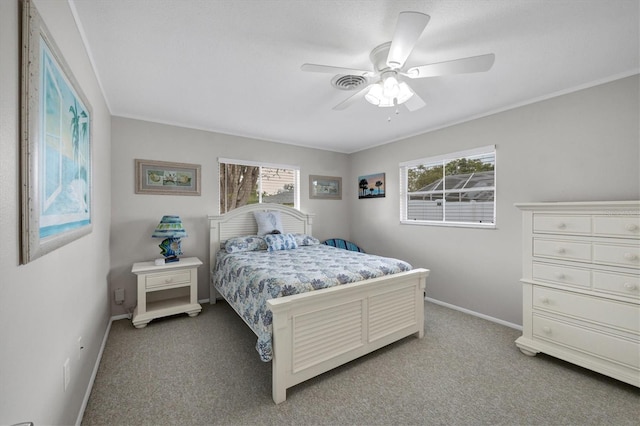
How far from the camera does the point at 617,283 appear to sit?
1973 millimetres

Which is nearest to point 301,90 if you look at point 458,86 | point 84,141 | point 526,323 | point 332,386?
point 458,86

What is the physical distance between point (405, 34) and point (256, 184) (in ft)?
10.3

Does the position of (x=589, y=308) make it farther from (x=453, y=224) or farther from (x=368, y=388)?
(x=368, y=388)

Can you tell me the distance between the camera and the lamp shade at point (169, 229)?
305cm

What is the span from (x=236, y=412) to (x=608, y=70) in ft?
12.4

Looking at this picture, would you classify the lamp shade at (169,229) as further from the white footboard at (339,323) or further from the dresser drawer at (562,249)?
the dresser drawer at (562,249)

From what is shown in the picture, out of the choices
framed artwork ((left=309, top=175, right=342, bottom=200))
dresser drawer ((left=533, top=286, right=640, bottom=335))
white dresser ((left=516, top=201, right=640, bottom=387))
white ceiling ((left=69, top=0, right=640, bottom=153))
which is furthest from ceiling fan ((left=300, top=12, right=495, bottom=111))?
framed artwork ((left=309, top=175, right=342, bottom=200))

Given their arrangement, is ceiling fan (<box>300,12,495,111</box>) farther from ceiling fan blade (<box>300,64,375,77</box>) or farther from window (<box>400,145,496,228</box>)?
window (<box>400,145,496,228</box>)

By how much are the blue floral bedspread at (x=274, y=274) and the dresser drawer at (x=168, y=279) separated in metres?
0.37

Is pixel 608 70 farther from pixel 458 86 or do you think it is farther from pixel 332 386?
pixel 332 386

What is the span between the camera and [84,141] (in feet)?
5.65

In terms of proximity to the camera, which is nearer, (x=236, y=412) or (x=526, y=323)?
(x=236, y=412)

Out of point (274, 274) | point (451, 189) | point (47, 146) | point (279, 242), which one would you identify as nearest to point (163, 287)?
point (279, 242)

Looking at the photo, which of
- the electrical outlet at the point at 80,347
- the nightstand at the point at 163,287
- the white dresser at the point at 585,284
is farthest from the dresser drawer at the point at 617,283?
the nightstand at the point at 163,287
